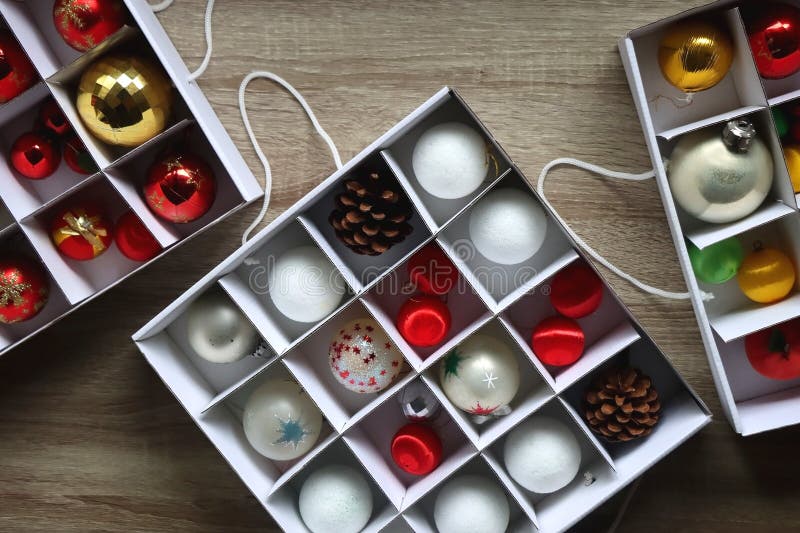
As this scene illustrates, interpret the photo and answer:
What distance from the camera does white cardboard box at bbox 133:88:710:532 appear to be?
1.10 meters

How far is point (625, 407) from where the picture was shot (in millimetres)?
1103

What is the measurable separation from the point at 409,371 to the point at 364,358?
127 millimetres

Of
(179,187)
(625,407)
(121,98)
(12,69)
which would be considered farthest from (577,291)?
(12,69)

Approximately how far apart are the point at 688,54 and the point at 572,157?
0.81 ft

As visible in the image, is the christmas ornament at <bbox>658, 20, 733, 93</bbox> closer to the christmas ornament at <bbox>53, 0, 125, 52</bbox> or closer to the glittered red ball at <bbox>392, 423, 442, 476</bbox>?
the glittered red ball at <bbox>392, 423, 442, 476</bbox>

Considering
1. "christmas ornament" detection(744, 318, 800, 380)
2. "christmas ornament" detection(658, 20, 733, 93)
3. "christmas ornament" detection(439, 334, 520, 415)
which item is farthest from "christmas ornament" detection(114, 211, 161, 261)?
"christmas ornament" detection(744, 318, 800, 380)

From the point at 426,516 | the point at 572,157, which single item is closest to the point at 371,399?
the point at 426,516

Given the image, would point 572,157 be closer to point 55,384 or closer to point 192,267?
point 192,267

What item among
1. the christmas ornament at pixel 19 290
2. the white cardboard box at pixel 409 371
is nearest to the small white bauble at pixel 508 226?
the white cardboard box at pixel 409 371

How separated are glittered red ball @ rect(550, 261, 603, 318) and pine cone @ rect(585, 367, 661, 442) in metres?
0.14

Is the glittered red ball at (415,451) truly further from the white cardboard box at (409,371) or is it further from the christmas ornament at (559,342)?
the christmas ornament at (559,342)

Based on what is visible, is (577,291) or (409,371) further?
(409,371)

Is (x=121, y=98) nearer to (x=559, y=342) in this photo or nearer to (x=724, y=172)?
(x=559, y=342)

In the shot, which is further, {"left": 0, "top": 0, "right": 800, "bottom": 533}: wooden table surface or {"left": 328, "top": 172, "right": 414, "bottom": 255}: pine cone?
{"left": 0, "top": 0, "right": 800, "bottom": 533}: wooden table surface
